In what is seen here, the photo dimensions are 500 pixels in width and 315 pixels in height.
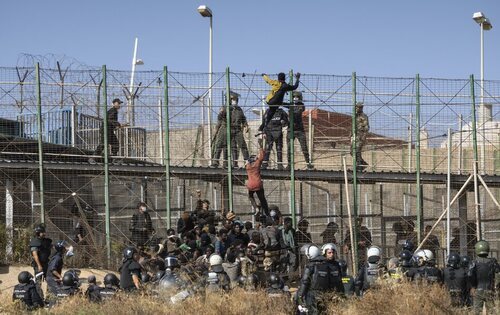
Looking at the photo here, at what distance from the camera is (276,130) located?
921 inches

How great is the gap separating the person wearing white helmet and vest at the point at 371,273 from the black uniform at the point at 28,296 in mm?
5384

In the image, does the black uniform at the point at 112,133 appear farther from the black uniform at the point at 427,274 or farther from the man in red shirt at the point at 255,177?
the black uniform at the point at 427,274

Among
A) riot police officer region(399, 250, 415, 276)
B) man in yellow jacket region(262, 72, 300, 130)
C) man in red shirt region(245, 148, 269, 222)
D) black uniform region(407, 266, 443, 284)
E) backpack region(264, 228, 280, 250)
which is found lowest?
black uniform region(407, 266, 443, 284)

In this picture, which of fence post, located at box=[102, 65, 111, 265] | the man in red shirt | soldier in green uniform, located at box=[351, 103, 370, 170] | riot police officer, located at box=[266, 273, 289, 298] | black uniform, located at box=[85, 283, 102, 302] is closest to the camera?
riot police officer, located at box=[266, 273, 289, 298]

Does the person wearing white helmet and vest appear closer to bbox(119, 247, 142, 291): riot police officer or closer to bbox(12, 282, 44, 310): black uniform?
bbox(119, 247, 142, 291): riot police officer

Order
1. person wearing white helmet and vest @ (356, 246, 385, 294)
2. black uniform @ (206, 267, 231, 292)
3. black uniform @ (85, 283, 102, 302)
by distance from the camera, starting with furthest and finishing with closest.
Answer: person wearing white helmet and vest @ (356, 246, 385, 294) < black uniform @ (206, 267, 231, 292) < black uniform @ (85, 283, 102, 302)

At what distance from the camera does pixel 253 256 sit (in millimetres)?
20016

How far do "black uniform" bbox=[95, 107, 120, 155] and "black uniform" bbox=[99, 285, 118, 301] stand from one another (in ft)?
23.3

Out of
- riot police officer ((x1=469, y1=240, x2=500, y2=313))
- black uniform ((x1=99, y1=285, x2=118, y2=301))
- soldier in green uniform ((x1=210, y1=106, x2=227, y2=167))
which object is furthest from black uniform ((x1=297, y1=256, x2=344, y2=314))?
soldier in green uniform ((x1=210, y1=106, x2=227, y2=167))

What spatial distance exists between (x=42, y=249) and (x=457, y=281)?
785cm

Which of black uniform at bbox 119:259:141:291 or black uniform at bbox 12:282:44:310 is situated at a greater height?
black uniform at bbox 119:259:141:291

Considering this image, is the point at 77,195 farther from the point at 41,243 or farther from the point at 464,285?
the point at 464,285

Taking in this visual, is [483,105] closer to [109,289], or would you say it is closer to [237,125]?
[237,125]

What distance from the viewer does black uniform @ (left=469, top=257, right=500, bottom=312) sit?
17.1 m
